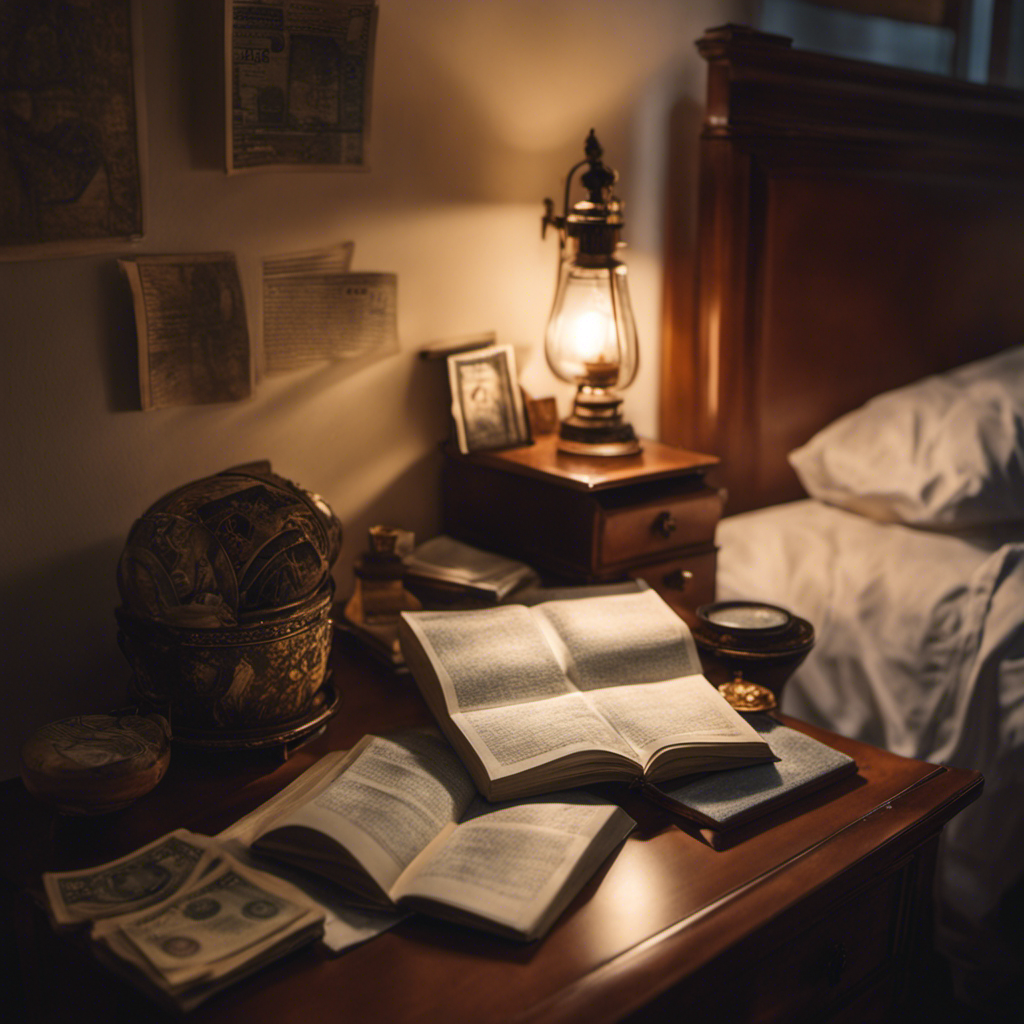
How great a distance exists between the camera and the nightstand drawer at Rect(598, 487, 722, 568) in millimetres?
1548

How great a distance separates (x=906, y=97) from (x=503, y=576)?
1547mm

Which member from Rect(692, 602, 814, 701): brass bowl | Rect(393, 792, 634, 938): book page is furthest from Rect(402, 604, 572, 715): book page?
Rect(692, 602, 814, 701): brass bowl

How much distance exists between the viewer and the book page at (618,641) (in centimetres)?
126

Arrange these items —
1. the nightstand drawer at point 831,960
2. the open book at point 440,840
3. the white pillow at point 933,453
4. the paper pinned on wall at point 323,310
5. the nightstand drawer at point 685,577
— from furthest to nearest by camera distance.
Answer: the white pillow at point 933,453 < the nightstand drawer at point 685,577 < the paper pinned on wall at point 323,310 < the nightstand drawer at point 831,960 < the open book at point 440,840

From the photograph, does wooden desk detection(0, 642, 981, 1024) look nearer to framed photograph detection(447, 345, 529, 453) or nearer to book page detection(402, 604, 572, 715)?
book page detection(402, 604, 572, 715)

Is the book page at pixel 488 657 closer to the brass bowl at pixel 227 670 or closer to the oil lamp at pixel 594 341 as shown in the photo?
the brass bowl at pixel 227 670

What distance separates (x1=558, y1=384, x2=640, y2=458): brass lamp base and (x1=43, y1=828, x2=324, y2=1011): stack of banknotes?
94 centimetres

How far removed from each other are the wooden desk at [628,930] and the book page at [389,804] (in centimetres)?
8

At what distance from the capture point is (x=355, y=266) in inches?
63.2

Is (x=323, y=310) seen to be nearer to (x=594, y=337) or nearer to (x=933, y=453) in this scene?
(x=594, y=337)

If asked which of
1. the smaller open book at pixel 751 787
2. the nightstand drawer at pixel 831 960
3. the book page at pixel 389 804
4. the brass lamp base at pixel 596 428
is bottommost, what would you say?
the nightstand drawer at pixel 831 960

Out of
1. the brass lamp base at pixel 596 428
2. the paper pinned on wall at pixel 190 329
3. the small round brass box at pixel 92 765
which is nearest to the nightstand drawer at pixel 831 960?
the small round brass box at pixel 92 765

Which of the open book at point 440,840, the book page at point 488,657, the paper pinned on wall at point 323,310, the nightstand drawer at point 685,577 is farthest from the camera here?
the nightstand drawer at point 685,577

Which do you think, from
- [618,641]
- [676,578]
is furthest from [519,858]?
[676,578]
